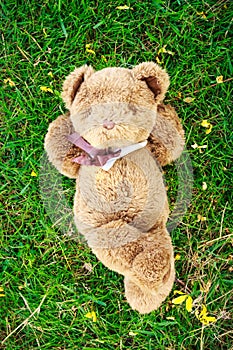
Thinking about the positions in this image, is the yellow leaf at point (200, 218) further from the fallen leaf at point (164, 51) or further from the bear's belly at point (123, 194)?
the fallen leaf at point (164, 51)

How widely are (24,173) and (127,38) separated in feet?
1.80

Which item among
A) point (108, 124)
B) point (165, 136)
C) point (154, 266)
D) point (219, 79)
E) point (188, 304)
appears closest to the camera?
point (108, 124)

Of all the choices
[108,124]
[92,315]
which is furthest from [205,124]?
[92,315]

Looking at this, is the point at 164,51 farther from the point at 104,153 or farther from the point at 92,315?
the point at 92,315

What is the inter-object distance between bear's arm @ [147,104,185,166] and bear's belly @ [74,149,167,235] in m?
0.08

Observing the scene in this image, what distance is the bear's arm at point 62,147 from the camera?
134 cm

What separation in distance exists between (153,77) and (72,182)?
54 cm

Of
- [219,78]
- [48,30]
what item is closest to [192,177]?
[219,78]

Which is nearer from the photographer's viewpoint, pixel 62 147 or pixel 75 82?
pixel 75 82

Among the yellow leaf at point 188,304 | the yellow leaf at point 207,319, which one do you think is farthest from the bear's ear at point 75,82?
the yellow leaf at point 207,319

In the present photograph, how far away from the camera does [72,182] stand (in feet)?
5.20

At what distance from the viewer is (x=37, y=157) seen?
161 cm

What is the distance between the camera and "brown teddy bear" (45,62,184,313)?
113 cm

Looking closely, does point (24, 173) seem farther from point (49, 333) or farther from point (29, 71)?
point (49, 333)
